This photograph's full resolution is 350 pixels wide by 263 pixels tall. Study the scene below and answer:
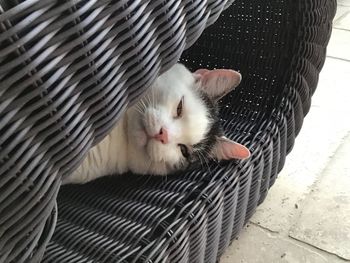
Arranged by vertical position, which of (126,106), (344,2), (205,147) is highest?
(126,106)

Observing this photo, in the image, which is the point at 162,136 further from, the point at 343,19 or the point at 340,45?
the point at 343,19

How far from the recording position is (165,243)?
33.0 inches

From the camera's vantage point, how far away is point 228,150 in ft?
3.50

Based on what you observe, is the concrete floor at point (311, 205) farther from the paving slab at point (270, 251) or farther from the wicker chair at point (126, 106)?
the wicker chair at point (126, 106)

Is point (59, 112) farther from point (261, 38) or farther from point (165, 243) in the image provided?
point (261, 38)

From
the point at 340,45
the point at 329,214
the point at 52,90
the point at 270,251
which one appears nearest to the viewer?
the point at 52,90

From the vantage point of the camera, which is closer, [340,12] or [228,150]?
[228,150]

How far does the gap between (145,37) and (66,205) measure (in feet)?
1.69

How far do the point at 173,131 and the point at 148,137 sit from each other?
2.3 inches

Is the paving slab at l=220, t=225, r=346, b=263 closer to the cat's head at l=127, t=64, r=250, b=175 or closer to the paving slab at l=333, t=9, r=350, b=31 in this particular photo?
the cat's head at l=127, t=64, r=250, b=175

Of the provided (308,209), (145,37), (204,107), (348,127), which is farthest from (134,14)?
(348,127)

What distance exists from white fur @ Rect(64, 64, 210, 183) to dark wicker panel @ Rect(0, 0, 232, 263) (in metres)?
0.43

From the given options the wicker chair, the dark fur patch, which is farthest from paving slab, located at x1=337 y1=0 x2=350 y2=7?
the dark fur patch

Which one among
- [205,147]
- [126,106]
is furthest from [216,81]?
[126,106]
